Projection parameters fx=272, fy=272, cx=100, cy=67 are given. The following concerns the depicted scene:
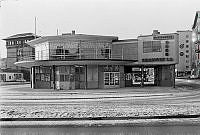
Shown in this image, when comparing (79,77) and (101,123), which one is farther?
(79,77)

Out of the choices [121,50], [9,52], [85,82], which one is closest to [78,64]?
[85,82]

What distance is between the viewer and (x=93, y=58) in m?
40.2

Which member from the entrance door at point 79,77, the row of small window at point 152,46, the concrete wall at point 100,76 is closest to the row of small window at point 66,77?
the entrance door at point 79,77

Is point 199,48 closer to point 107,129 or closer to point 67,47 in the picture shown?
point 67,47

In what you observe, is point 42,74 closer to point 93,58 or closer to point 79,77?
point 79,77

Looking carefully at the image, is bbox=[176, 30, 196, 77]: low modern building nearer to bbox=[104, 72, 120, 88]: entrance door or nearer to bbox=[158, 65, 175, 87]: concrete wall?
bbox=[158, 65, 175, 87]: concrete wall

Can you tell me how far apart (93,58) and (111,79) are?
13.4ft

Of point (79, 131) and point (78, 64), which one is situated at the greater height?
point (78, 64)

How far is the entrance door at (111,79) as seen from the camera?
3950 centimetres

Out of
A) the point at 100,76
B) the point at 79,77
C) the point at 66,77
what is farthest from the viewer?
the point at 100,76

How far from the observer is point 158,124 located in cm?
1150

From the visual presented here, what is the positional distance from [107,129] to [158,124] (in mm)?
2381

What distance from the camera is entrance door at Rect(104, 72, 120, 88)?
39500mm

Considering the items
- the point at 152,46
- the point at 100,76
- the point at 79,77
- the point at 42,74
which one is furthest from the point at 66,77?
the point at 152,46
